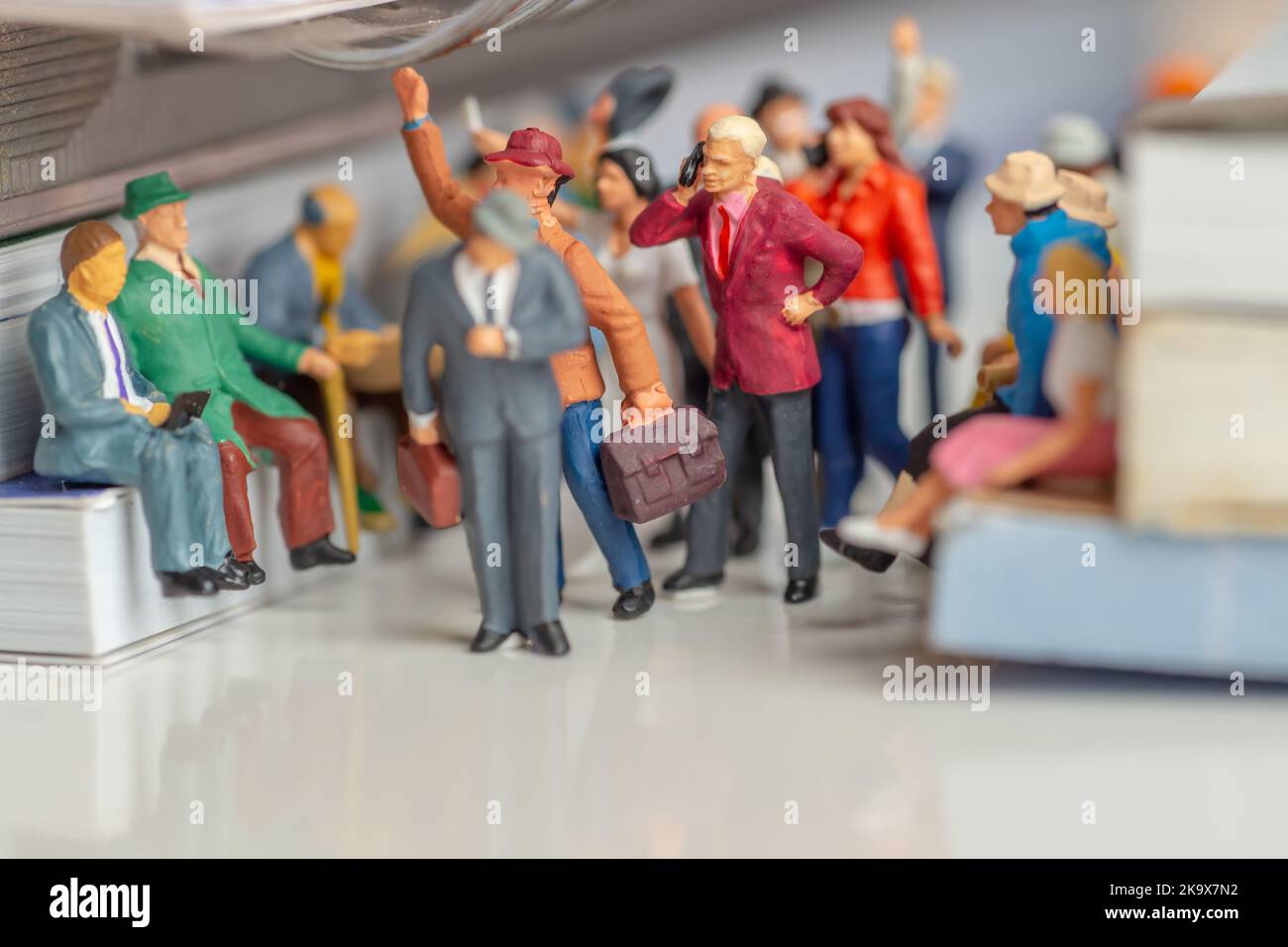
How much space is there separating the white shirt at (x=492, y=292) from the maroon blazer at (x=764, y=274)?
691mm

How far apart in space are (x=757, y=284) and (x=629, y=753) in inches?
52.5

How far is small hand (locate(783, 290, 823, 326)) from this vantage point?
14.5 ft

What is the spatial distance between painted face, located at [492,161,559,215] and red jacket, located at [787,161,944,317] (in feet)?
3.64

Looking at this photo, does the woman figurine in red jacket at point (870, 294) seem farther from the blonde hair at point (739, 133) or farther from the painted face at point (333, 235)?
the painted face at point (333, 235)

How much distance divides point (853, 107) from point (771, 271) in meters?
0.87

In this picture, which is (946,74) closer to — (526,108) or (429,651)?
(526,108)

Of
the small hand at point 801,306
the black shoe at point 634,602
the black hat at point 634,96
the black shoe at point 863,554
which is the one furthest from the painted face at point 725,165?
the black shoe at point 634,602

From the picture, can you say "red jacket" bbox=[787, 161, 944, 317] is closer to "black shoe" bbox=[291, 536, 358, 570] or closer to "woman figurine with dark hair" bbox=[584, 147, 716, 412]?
"woman figurine with dark hair" bbox=[584, 147, 716, 412]

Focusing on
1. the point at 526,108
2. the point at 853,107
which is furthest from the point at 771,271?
the point at 526,108

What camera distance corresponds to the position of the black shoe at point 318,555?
4.84 meters

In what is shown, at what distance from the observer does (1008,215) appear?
4.39 meters

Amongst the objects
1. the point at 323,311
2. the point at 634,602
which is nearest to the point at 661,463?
the point at 634,602

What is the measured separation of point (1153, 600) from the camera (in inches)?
151

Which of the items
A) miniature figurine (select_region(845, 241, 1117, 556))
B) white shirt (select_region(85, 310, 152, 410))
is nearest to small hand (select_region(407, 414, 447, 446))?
white shirt (select_region(85, 310, 152, 410))
